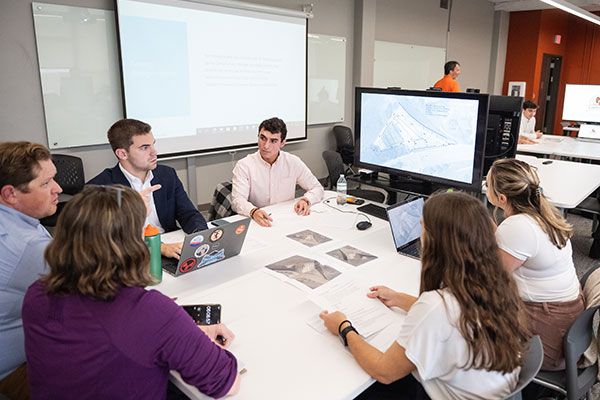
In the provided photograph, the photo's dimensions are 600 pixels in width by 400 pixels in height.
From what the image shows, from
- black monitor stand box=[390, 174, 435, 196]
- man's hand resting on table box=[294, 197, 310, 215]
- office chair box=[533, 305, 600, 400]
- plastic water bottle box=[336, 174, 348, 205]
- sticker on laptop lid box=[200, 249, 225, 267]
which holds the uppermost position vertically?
black monitor stand box=[390, 174, 435, 196]

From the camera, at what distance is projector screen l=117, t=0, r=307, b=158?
3812 mm

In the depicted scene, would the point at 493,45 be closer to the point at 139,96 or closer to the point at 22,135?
the point at 139,96

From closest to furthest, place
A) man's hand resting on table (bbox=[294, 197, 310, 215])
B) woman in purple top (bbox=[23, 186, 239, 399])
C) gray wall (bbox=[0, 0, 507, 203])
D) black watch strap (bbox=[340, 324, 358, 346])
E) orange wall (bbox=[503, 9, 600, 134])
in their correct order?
1. woman in purple top (bbox=[23, 186, 239, 399])
2. black watch strap (bbox=[340, 324, 358, 346])
3. man's hand resting on table (bbox=[294, 197, 310, 215])
4. gray wall (bbox=[0, 0, 507, 203])
5. orange wall (bbox=[503, 9, 600, 134])

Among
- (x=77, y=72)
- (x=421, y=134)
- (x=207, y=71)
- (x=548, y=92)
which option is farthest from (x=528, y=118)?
(x=77, y=72)

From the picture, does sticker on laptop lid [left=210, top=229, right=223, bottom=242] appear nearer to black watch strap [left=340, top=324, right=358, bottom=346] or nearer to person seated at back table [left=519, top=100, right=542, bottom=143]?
black watch strap [left=340, top=324, right=358, bottom=346]

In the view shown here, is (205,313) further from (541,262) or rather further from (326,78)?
(326,78)

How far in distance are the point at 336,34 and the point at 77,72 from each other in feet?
11.2

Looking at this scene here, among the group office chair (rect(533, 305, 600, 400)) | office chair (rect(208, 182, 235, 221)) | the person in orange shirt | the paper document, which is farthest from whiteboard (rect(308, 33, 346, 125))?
office chair (rect(533, 305, 600, 400))

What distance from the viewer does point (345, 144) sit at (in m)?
5.71

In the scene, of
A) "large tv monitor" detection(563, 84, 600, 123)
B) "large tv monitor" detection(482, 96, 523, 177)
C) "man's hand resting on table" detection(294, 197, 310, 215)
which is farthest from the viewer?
"large tv monitor" detection(563, 84, 600, 123)

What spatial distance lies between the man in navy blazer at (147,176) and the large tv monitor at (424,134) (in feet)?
4.21

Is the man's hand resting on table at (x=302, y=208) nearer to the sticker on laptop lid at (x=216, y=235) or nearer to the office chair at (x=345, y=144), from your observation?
the sticker on laptop lid at (x=216, y=235)

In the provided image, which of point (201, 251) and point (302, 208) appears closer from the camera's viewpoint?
point (201, 251)

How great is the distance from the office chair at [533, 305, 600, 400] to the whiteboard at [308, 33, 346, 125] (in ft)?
14.8
